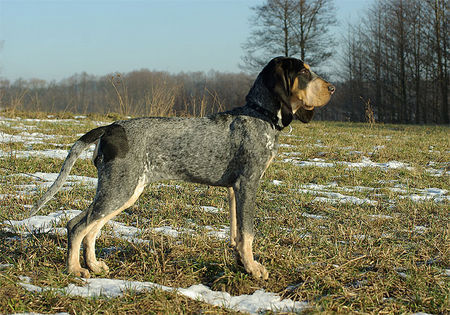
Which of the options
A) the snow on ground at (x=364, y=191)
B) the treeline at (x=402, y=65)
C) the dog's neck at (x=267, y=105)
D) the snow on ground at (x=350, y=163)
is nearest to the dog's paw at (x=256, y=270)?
the dog's neck at (x=267, y=105)

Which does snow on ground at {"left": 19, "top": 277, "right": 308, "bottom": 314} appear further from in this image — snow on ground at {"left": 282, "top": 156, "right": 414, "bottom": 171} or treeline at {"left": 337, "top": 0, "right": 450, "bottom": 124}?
treeline at {"left": 337, "top": 0, "right": 450, "bottom": 124}

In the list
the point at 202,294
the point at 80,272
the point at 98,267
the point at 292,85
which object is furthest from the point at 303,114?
the point at 80,272

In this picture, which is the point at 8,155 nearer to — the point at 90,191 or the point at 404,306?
the point at 90,191

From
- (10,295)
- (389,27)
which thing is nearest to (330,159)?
(10,295)

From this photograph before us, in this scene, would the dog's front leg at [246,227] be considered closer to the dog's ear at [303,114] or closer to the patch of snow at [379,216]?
the dog's ear at [303,114]

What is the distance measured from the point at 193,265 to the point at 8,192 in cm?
358

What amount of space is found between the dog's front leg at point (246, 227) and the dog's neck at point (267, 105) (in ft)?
1.95

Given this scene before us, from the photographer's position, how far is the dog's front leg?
3.27 meters

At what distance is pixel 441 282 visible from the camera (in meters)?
3.08

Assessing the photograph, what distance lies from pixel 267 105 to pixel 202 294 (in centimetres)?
173

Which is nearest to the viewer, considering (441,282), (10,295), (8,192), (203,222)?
(10,295)

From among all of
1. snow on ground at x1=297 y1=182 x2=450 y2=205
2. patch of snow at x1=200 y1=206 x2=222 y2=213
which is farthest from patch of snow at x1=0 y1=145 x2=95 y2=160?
snow on ground at x1=297 y1=182 x2=450 y2=205

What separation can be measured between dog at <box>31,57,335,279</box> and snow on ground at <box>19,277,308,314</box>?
25 centimetres

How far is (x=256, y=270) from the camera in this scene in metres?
3.26
